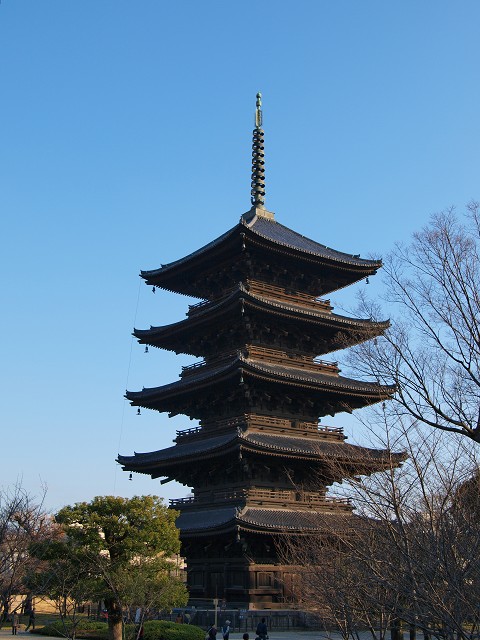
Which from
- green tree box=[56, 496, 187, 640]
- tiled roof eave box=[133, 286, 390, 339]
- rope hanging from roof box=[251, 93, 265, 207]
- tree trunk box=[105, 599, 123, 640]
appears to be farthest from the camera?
rope hanging from roof box=[251, 93, 265, 207]

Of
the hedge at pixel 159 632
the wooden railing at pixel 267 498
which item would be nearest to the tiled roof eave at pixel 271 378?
the wooden railing at pixel 267 498

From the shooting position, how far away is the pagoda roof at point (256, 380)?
36.8m

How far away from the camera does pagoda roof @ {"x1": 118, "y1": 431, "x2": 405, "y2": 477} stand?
114 feet

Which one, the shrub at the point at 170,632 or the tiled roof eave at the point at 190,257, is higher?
the tiled roof eave at the point at 190,257

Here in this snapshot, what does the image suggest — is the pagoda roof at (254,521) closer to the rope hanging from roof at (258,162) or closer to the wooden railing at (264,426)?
the wooden railing at (264,426)

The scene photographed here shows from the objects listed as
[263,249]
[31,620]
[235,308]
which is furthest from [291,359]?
[31,620]

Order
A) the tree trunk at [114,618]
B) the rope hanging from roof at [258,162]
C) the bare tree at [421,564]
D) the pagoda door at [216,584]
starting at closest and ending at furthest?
the bare tree at [421,564], the tree trunk at [114,618], the pagoda door at [216,584], the rope hanging from roof at [258,162]

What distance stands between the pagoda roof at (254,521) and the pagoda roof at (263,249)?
14.1 meters

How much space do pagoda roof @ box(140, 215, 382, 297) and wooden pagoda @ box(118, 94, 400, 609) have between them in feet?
0.35

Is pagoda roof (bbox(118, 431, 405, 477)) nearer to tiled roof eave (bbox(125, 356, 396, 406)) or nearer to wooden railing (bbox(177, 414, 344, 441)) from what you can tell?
wooden railing (bbox(177, 414, 344, 441))

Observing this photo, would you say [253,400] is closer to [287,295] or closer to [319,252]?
[287,295]

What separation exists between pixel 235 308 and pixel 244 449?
790cm

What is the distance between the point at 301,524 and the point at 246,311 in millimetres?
11436

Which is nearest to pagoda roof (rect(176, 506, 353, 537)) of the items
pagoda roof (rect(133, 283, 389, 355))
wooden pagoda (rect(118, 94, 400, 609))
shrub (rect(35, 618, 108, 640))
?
wooden pagoda (rect(118, 94, 400, 609))
